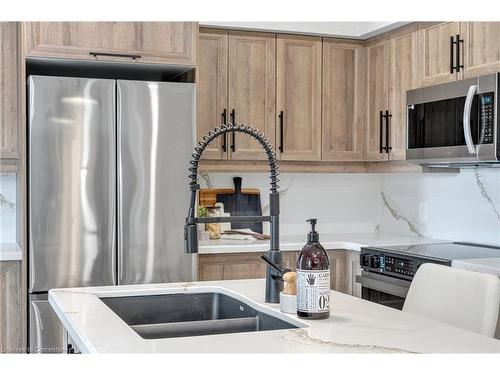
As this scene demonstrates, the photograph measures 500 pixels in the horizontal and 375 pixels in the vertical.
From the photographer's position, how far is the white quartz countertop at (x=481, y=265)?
3.00 meters

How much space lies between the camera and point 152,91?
372 cm

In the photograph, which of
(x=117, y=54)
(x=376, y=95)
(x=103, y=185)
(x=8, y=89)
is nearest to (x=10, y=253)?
(x=103, y=185)

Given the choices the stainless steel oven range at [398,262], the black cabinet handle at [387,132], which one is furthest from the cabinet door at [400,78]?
the stainless steel oven range at [398,262]

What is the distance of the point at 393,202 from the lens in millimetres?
4848

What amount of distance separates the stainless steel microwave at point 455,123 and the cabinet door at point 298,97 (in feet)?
2.32

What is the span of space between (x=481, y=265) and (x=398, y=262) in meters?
0.57

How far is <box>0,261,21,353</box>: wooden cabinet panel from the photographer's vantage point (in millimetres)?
3555

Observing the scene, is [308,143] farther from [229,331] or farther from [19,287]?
[229,331]

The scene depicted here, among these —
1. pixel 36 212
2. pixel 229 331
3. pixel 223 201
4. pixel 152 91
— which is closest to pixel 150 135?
pixel 152 91

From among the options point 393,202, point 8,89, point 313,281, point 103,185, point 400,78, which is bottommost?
point 313,281

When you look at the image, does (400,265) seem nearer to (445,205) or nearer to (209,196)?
(445,205)

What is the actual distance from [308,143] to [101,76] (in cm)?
134

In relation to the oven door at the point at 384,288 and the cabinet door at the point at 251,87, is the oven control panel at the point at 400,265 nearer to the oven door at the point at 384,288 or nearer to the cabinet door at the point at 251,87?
the oven door at the point at 384,288

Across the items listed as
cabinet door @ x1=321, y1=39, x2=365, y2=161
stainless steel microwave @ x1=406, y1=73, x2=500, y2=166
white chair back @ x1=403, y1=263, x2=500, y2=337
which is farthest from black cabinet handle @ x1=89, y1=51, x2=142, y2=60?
white chair back @ x1=403, y1=263, x2=500, y2=337
